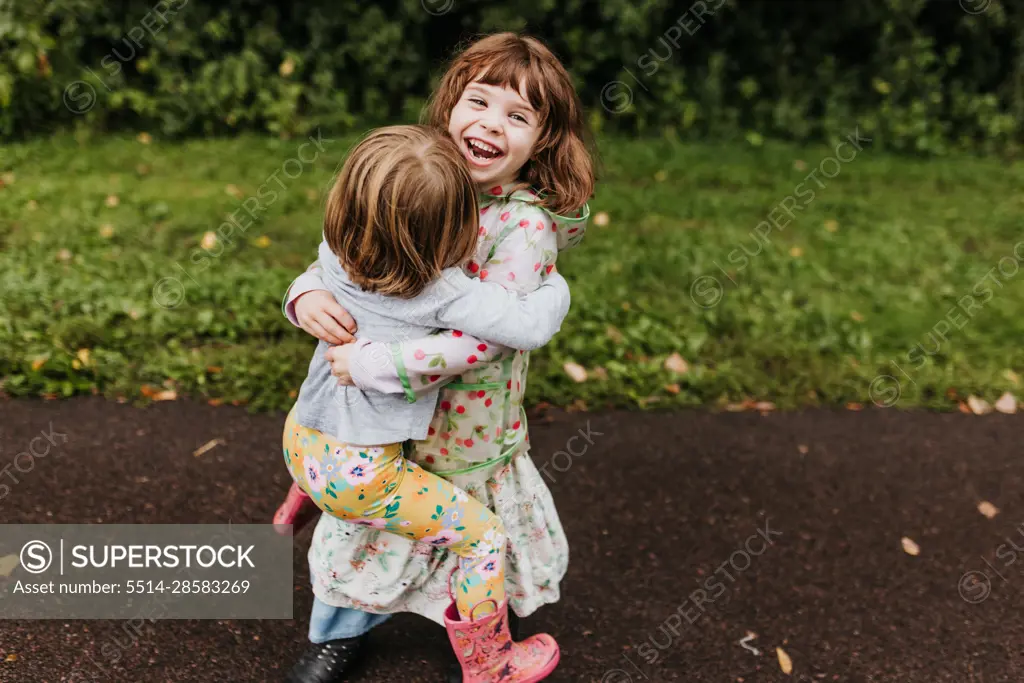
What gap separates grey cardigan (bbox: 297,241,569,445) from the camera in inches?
75.6

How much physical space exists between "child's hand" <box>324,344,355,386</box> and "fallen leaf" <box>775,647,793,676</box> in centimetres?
153

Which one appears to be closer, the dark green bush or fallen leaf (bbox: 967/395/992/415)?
fallen leaf (bbox: 967/395/992/415)

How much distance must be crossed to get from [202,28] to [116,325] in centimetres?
356

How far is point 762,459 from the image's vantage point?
12.2 ft

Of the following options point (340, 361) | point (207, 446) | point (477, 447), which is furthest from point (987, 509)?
point (207, 446)

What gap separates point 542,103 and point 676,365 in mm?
2311

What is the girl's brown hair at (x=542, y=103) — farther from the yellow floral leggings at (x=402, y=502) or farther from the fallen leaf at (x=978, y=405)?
the fallen leaf at (x=978, y=405)

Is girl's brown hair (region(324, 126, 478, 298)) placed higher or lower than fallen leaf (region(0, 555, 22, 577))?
higher

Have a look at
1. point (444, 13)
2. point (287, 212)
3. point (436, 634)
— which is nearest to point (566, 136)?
point (436, 634)

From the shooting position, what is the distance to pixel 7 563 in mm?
2822

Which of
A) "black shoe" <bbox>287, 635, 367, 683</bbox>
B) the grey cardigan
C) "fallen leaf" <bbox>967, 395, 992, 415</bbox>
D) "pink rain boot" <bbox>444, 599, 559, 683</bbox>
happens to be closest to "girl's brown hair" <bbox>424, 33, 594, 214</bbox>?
the grey cardigan

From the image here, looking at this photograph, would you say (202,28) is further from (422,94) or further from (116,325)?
(116,325)

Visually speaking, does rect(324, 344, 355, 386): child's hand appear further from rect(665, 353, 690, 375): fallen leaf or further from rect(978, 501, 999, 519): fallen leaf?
rect(978, 501, 999, 519): fallen leaf
